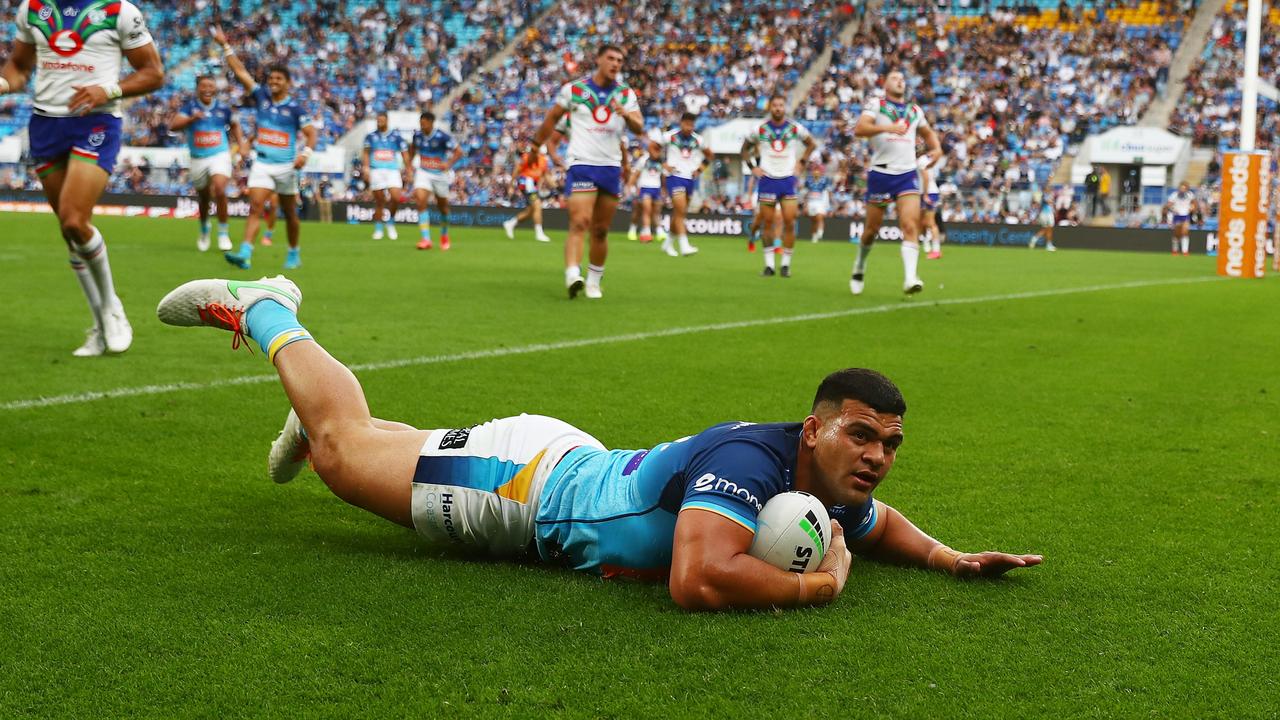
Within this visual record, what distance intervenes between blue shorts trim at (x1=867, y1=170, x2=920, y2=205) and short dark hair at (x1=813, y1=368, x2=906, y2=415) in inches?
429

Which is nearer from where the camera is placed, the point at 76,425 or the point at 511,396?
the point at 76,425

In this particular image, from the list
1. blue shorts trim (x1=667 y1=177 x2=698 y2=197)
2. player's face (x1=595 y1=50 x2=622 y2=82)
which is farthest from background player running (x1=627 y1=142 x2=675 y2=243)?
player's face (x1=595 y1=50 x2=622 y2=82)

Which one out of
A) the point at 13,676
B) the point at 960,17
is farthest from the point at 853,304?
the point at 960,17

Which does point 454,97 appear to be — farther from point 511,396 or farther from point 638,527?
point 638,527

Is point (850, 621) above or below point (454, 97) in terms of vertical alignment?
below

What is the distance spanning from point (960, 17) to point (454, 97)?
17.1 m

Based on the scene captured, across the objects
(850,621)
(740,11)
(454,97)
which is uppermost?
(740,11)

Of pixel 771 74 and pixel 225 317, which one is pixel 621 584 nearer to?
pixel 225 317

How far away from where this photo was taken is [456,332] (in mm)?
9891

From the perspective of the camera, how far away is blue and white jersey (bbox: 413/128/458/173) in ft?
72.5

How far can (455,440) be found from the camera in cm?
389

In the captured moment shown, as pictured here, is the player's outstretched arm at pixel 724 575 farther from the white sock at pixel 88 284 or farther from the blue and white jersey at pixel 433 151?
the blue and white jersey at pixel 433 151

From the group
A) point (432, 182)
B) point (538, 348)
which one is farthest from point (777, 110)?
point (538, 348)

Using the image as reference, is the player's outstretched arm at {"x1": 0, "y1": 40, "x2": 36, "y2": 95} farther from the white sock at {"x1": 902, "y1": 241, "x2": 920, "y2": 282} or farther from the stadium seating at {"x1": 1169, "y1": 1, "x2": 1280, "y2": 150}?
the stadium seating at {"x1": 1169, "y1": 1, "x2": 1280, "y2": 150}
